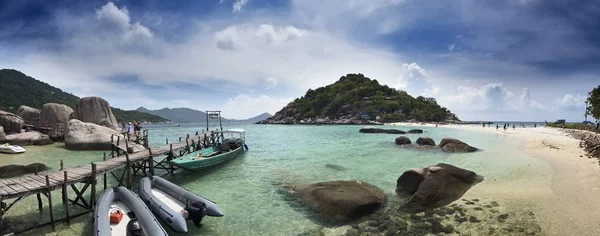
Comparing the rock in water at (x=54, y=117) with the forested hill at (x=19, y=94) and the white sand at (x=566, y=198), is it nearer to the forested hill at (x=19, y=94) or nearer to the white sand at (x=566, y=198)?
the forested hill at (x=19, y=94)

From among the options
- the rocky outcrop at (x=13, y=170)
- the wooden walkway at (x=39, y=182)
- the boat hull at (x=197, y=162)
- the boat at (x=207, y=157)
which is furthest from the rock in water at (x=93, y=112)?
the wooden walkway at (x=39, y=182)

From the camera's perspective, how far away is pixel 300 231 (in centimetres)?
1093

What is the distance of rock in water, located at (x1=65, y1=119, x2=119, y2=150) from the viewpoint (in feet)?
108

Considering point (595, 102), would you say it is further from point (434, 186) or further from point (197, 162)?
point (197, 162)

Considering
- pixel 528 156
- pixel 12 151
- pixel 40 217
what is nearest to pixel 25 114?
pixel 12 151

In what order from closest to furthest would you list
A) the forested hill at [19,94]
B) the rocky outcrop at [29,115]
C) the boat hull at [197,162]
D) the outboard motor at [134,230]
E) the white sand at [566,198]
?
the outboard motor at [134,230] → the white sand at [566,198] → the boat hull at [197,162] → the rocky outcrop at [29,115] → the forested hill at [19,94]

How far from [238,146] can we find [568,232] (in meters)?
25.5

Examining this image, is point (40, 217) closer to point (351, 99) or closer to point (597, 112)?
point (597, 112)

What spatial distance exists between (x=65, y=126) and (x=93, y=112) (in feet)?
13.9

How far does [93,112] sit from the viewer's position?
42.8 metres

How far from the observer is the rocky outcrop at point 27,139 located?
111 ft

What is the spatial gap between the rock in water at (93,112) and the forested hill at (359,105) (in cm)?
10711

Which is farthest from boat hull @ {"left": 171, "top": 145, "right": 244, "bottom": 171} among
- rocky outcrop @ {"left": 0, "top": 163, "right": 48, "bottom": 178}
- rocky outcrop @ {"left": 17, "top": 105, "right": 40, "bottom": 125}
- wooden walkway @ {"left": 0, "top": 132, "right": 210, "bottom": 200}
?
rocky outcrop @ {"left": 17, "top": 105, "right": 40, "bottom": 125}

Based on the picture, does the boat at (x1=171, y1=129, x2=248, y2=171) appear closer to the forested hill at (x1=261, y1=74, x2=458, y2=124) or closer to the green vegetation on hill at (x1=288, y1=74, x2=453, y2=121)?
the forested hill at (x1=261, y1=74, x2=458, y2=124)
